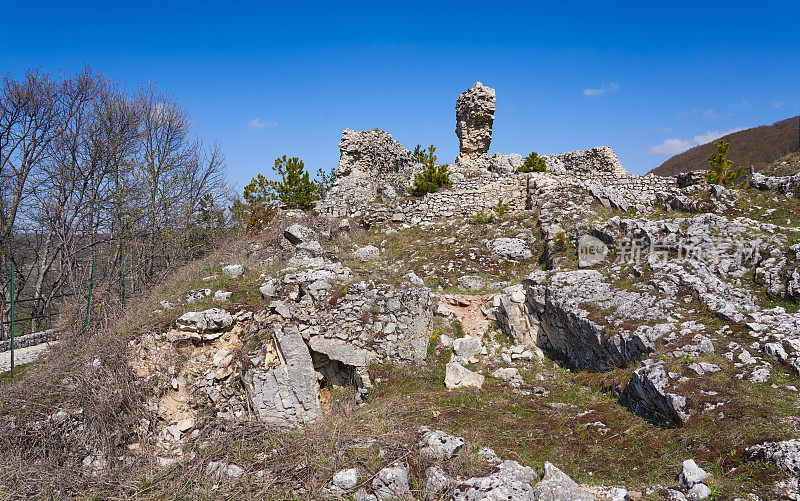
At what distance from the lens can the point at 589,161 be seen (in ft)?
77.7

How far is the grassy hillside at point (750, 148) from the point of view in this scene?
35.3 m

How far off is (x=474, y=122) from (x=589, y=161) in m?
7.61

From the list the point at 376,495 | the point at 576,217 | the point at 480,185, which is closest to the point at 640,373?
the point at 376,495

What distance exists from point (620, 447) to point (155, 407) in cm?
743

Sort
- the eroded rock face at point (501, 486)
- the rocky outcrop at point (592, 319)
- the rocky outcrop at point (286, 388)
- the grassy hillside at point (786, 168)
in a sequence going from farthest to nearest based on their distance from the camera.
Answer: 1. the grassy hillside at point (786, 168)
2. the rocky outcrop at point (592, 319)
3. the rocky outcrop at point (286, 388)
4. the eroded rock face at point (501, 486)

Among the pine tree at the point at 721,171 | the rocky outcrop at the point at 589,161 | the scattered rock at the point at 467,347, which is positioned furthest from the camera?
the rocky outcrop at the point at 589,161

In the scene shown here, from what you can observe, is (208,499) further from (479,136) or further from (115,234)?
(479,136)

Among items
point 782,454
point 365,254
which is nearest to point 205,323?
point 365,254

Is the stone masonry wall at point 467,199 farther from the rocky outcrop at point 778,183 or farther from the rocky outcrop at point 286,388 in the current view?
the rocky outcrop at point 286,388

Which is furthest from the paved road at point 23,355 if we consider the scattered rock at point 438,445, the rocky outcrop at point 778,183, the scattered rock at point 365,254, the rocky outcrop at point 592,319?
the rocky outcrop at point 778,183

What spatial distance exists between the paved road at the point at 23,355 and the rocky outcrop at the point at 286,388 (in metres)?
5.59

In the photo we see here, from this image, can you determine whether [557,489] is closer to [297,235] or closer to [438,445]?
[438,445]

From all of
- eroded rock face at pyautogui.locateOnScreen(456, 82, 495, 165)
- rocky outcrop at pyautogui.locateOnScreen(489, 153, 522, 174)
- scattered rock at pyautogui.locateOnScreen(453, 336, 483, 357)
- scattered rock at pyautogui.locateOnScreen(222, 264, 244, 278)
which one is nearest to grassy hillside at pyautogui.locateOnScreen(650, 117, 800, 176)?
rocky outcrop at pyautogui.locateOnScreen(489, 153, 522, 174)

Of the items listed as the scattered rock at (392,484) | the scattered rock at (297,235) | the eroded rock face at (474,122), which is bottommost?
the scattered rock at (392,484)
